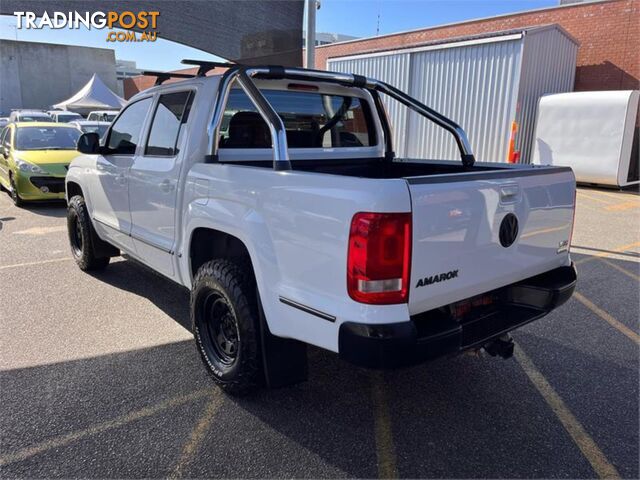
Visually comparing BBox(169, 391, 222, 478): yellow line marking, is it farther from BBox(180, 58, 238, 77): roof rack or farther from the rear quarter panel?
BBox(180, 58, 238, 77): roof rack

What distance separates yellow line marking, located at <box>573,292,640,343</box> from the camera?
13.7 feet

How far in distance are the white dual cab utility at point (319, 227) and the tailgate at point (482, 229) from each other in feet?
0.03

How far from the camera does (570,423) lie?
293 centimetres

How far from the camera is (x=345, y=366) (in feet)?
11.8

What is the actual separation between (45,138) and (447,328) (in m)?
10.8

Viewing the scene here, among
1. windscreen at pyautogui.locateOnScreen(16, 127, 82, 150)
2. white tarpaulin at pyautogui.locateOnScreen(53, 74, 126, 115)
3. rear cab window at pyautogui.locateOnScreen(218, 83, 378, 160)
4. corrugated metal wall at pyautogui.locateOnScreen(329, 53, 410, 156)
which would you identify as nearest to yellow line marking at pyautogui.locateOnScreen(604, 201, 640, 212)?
corrugated metal wall at pyautogui.locateOnScreen(329, 53, 410, 156)

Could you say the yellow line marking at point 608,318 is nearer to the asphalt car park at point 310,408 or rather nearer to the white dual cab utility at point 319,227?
the asphalt car park at point 310,408

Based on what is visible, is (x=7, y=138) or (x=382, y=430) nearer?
(x=382, y=430)

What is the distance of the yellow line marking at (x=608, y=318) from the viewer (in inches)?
165

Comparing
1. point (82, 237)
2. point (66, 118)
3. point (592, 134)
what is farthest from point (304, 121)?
point (66, 118)

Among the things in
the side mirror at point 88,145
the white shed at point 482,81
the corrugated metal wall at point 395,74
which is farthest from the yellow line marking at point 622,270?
the corrugated metal wall at point 395,74

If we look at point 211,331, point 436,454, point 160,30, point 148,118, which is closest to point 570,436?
point 436,454

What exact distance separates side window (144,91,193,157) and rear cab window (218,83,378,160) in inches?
12.3

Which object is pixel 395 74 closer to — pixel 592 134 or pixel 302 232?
pixel 592 134
